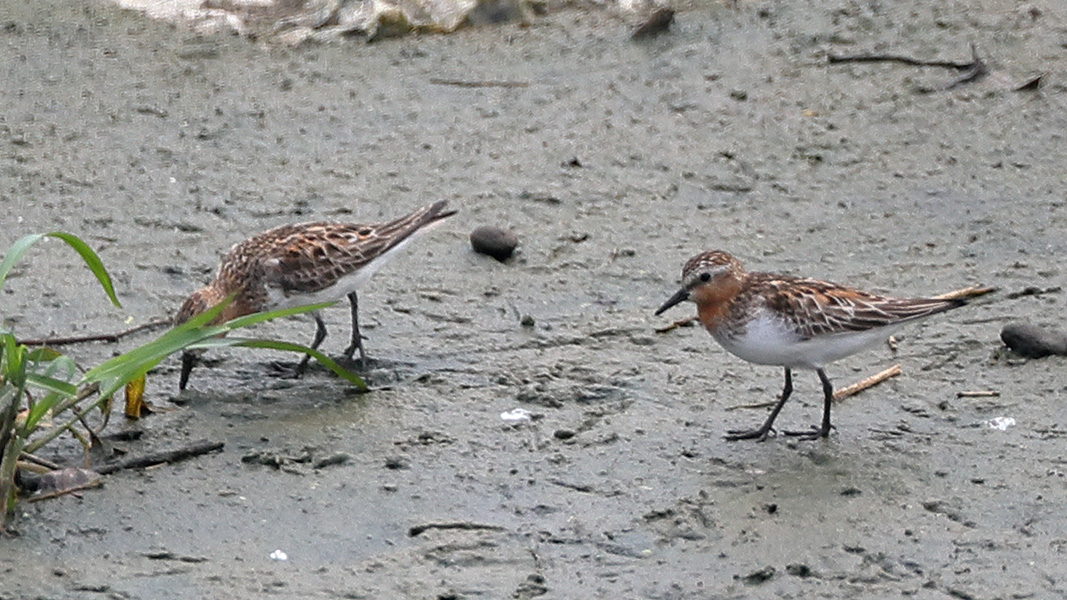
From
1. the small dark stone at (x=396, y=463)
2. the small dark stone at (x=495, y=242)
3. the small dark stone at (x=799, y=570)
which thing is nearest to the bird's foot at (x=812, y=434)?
the small dark stone at (x=799, y=570)

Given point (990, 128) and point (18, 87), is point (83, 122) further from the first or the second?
point (990, 128)

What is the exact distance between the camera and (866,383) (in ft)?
25.1

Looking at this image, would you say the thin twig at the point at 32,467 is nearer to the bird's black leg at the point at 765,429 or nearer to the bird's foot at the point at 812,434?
the bird's black leg at the point at 765,429

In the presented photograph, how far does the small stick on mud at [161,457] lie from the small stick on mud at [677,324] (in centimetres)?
252

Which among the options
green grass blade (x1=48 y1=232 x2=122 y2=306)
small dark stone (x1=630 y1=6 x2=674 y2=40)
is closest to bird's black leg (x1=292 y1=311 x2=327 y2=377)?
green grass blade (x1=48 y1=232 x2=122 y2=306)

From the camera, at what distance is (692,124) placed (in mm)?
10586

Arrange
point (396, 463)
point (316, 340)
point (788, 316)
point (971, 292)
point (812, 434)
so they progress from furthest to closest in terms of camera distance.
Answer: point (971, 292) → point (316, 340) → point (812, 434) → point (788, 316) → point (396, 463)

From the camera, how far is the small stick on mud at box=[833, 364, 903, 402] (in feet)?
24.8

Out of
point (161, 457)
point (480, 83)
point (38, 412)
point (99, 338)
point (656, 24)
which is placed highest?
point (656, 24)

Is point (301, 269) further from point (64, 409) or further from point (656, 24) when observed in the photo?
point (656, 24)

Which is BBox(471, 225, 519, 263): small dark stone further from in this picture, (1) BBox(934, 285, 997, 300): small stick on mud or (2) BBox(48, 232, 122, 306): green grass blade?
(2) BBox(48, 232, 122, 306): green grass blade

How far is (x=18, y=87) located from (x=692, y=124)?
4710mm

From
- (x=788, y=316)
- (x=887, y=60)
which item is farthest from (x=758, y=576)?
(x=887, y=60)

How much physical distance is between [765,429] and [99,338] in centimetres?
332
